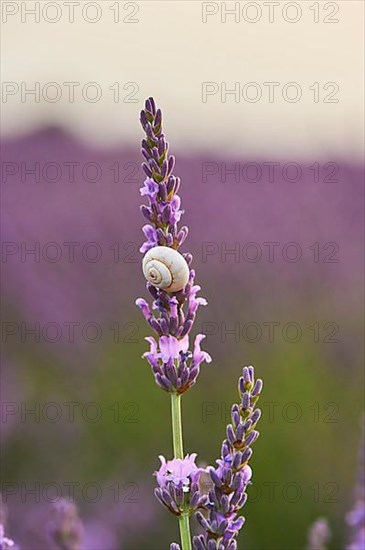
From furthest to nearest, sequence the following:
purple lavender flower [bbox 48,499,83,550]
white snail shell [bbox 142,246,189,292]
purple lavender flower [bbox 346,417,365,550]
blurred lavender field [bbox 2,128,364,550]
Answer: blurred lavender field [bbox 2,128,364,550]
purple lavender flower [bbox 346,417,365,550]
purple lavender flower [bbox 48,499,83,550]
white snail shell [bbox 142,246,189,292]

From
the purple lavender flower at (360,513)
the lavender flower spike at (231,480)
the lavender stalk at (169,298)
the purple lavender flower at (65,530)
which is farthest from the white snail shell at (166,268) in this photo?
the purple lavender flower at (360,513)

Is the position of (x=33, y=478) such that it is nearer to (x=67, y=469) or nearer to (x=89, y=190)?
(x=67, y=469)

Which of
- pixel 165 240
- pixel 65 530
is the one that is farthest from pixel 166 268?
pixel 65 530

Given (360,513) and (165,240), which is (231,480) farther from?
(360,513)

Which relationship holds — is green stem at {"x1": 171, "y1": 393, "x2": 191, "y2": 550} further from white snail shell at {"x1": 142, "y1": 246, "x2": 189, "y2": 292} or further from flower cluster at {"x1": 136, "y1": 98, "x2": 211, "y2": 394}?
white snail shell at {"x1": 142, "y1": 246, "x2": 189, "y2": 292}

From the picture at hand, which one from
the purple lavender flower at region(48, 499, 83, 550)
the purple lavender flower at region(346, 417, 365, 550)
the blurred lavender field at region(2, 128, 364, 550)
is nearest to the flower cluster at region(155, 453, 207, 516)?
the purple lavender flower at region(48, 499, 83, 550)

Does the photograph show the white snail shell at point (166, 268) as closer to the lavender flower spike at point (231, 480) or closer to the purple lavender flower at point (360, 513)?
the lavender flower spike at point (231, 480)

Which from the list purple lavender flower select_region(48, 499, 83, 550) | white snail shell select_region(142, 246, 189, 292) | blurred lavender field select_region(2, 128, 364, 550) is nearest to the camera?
white snail shell select_region(142, 246, 189, 292)

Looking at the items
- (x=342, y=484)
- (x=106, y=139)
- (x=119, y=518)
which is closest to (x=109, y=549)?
(x=119, y=518)
